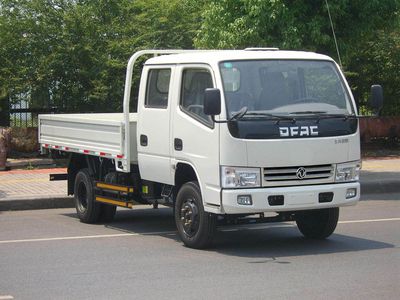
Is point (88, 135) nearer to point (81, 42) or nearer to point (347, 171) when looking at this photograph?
point (347, 171)

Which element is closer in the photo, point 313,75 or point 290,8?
point 313,75

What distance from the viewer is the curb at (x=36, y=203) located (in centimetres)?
1336

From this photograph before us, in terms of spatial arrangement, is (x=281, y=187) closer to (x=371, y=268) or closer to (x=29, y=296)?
(x=371, y=268)

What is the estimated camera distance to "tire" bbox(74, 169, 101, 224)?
11727 millimetres

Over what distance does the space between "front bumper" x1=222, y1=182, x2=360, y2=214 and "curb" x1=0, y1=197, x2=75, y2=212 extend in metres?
5.51

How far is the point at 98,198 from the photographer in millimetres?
11555

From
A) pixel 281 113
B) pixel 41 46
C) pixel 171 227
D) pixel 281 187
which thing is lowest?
pixel 171 227

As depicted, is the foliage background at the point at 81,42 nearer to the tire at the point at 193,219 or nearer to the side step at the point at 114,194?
the side step at the point at 114,194

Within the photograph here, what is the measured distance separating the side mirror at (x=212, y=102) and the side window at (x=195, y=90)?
413mm

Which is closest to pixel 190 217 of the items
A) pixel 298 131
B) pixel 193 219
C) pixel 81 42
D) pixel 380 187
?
pixel 193 219

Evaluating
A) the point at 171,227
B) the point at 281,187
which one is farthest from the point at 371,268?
the point at 171,227

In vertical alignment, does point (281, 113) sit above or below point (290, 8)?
below

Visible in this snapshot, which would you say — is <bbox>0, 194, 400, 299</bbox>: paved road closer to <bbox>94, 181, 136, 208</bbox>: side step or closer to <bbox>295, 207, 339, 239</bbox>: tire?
<bbox>295, 207, 339, 239</bbox>: tire

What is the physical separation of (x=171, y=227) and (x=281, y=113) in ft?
10.0
